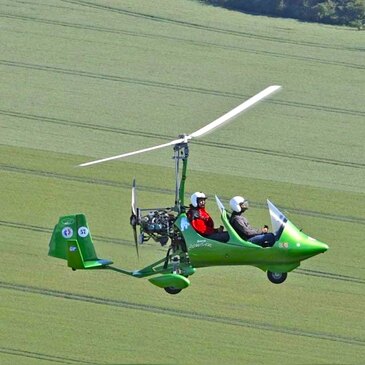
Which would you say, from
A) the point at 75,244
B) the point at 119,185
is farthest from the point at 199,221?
the point at 119,185

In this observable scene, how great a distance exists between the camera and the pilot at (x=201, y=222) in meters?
28.4

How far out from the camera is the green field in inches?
1342

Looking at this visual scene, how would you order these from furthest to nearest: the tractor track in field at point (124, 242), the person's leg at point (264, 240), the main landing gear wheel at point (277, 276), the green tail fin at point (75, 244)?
the tractor track in field at point (124, 242)
the green tail fin at point (75, 244)
the main landing gear wheel at point (277, 276)
the person's leg at point (264, 240)

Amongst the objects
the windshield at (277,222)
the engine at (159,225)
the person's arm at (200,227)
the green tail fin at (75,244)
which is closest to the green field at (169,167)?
the green tail fin at (75,244)

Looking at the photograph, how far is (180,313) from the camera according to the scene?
34500 mm

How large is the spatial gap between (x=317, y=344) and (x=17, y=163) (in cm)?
919

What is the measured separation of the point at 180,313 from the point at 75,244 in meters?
5.45

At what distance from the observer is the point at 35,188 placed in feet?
123

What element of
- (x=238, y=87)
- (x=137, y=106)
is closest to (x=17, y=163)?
(x=137, y=106)

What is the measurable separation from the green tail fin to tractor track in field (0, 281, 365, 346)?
4.87 meters

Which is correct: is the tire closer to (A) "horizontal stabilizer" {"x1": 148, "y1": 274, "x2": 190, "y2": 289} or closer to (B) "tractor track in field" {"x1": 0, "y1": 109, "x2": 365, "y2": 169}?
(A) "horizontal stabilizer" {"x1": 148, "y1": 274, "x2": 190, "y2": 289}

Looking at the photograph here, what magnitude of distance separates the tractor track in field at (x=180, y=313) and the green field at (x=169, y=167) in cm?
2

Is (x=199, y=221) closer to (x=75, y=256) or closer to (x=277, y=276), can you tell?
(x=277, y=276)

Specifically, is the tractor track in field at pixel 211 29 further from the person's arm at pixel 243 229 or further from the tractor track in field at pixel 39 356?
the person's arm at pixel 243 229
